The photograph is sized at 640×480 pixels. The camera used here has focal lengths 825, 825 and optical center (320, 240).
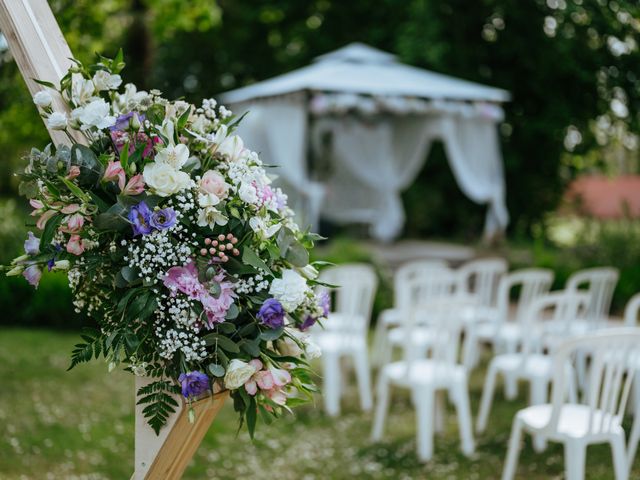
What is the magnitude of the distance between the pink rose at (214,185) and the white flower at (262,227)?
109 millimetres

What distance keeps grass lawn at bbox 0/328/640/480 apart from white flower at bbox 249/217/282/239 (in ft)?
7.90

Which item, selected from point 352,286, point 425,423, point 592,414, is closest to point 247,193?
point 592,414

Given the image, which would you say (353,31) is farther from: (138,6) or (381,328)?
(381,328)

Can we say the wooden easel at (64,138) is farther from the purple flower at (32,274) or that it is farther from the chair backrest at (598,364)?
the chair backrest at (598,364)

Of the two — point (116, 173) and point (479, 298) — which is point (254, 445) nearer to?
point (479, 298)

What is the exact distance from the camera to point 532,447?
4.75 m

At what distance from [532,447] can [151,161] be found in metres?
3.34

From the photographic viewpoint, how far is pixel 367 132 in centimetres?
1212

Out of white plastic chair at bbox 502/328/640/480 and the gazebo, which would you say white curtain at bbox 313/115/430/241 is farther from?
white plastic chair at bbox 502/328/640/480

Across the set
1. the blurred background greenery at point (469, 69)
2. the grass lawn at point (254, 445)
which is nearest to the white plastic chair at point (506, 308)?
the grass lawn at point (254, 445)

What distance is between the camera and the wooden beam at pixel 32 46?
2.27m

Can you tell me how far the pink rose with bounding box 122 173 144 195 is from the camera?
218 centimetres

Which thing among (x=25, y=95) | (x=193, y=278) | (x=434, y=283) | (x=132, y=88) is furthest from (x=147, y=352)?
(x=25, y=95)

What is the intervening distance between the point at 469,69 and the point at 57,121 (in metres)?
11.4
